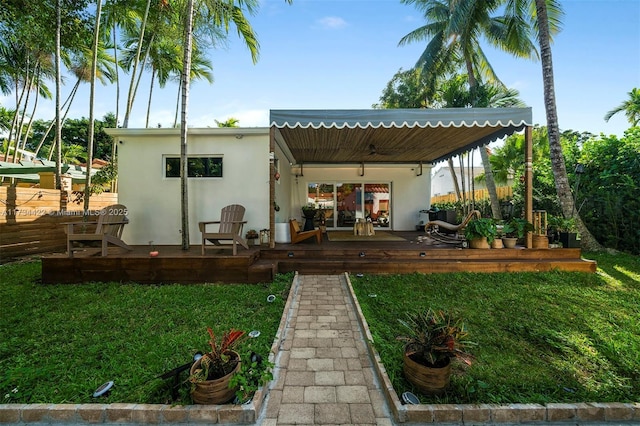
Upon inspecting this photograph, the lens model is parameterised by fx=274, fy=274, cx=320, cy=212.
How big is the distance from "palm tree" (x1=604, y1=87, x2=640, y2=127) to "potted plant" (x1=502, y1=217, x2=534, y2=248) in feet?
50.7

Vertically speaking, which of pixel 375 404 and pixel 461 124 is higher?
pixel 461 124

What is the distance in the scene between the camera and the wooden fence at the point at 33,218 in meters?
6.43

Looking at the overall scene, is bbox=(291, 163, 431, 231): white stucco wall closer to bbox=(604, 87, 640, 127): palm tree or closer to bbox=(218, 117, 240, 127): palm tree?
bbox=(218, 117, 240, 127): palm tree

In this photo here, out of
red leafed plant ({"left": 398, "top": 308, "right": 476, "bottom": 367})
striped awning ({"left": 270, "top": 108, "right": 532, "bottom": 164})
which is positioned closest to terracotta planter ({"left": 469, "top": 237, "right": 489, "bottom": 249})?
striped awning ({"left": 270, "top": 108, "right": 532, "bottom": 164})

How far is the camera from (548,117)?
6.72 m

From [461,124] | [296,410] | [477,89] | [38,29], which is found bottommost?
[296,410]

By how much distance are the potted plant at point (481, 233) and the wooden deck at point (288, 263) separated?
6.6 inches

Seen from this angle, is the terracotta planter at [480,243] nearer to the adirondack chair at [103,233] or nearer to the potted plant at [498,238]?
the potted plant at [498,238]

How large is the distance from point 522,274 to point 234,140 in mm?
6539

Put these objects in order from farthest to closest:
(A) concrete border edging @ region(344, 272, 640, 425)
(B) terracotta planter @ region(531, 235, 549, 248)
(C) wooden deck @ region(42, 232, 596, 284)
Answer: (B) terracotta planter @ region(531, 235, 549, 248)
(C) wooden deck @ region(42, 232, 596, 284)
(A) concrete border edging @ region(344, 272, 640, 425)

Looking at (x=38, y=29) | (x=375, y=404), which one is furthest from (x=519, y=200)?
(x=38, y=29)

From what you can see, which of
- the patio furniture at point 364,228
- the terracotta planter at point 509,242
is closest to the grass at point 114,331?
the patio furniture at point 364,228

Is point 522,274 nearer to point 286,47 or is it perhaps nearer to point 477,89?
point 477,89

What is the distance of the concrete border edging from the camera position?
1.75 meters
